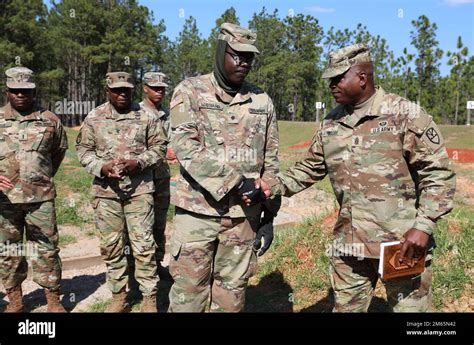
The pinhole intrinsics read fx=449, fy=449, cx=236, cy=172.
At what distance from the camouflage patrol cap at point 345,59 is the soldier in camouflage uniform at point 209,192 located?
0.50 meters

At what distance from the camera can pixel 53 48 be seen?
35938mm

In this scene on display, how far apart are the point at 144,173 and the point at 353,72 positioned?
8.37 feet

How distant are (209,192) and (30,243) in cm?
251

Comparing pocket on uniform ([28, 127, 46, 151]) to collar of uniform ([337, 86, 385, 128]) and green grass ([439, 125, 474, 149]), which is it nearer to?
collar of uniform ([337, 86, 385, 128])

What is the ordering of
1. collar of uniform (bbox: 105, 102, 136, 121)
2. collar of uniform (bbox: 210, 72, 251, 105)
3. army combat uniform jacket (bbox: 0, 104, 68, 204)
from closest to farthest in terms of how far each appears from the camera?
collar of uniform (bbox: 210, 72, 251, 105) → army combat uniform jacket (bbox: 0, 104, 68, 204) → collar of uniform (bbox: 105, 102, 136, 121)

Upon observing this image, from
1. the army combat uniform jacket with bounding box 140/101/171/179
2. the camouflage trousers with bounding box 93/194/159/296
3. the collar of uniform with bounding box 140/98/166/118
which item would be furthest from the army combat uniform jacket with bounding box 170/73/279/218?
the collar of uniform with bounding box 140/98/166/118

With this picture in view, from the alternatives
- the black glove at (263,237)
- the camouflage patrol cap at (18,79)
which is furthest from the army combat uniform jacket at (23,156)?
the black glove at (263,237)

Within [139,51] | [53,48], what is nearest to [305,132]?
[139,51]

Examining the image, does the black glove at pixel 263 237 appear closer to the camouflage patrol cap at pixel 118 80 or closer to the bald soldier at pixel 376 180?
the bald soldier at pixel 376 180

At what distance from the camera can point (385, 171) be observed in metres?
2.86

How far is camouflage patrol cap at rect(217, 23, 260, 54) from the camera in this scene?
9.45ft

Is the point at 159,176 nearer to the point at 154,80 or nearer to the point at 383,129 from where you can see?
the point at 154,80

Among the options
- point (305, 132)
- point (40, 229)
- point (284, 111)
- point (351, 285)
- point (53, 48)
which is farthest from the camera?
point (284, 111)

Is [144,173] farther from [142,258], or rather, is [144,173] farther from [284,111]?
[284,111]
